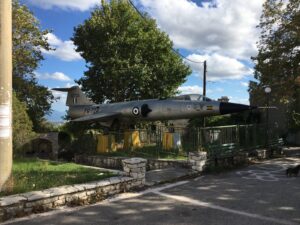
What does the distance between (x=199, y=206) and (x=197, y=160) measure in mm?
5061

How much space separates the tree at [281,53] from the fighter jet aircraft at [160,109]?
4.02 m

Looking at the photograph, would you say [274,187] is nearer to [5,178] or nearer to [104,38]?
[5,178]

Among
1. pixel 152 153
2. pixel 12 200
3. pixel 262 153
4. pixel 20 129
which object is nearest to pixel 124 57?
pixel 20 129

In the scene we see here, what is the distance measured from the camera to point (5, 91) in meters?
8.59

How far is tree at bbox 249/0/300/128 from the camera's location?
2036cm

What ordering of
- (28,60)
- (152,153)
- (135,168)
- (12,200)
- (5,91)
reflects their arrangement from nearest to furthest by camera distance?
(12,200), (5,91), (135,168), (152,153), (28,60)

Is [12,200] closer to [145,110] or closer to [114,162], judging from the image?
[114,162]

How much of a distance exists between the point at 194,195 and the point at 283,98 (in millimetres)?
13862

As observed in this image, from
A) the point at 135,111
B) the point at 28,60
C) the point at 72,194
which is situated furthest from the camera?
the point at 28,60

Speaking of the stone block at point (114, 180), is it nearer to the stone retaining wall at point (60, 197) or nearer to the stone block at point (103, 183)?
the stone retaining wall at point (60, 197)

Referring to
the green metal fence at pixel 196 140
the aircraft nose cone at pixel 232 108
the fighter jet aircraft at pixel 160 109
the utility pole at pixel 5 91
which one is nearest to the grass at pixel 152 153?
the green metal fence at pixel 196 140

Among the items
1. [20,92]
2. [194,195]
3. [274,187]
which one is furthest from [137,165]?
[20,92]

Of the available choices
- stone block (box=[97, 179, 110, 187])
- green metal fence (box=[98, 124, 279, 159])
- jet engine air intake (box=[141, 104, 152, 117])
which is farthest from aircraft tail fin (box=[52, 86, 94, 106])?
stone block (box=[97, 179, 110, 187])

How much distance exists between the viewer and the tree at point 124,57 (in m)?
31.2
